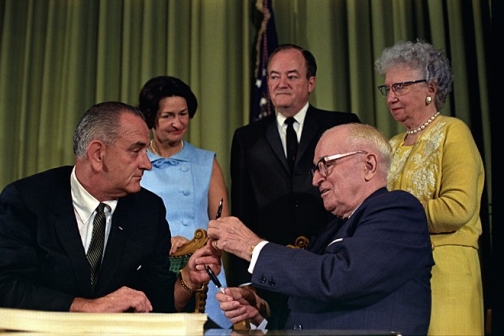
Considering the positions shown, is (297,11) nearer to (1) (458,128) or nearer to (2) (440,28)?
(2) (440,28)

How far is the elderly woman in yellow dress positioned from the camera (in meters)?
2.71

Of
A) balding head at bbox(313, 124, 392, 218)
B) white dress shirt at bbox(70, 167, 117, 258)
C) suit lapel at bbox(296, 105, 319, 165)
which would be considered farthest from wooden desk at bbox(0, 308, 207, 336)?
suit lapel at bbox(296, 105, 319, 165)

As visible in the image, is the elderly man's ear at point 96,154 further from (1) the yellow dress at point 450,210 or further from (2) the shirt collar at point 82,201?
(1) the yellow dress at point 450,210

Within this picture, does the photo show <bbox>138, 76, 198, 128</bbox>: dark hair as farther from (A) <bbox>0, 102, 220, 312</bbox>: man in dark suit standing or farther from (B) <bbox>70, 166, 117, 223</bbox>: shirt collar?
(B) <bbox>70, 166, 117, 223</bbox>: shirt collar

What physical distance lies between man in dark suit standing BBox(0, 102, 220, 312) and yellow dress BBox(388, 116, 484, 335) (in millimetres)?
887

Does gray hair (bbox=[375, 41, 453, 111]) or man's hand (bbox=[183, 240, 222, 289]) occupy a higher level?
gray hair (bbox=[375, 41, 453, 111])

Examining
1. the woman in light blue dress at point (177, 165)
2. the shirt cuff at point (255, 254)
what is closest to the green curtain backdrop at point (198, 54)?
the woman in light blue dress at point (177, 165)

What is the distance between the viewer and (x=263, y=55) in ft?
13.7

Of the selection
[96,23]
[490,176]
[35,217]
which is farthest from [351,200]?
[96,23]

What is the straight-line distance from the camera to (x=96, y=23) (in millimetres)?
4547

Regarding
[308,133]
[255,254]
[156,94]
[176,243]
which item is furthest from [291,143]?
[255,254]

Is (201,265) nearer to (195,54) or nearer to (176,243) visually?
(176,243)

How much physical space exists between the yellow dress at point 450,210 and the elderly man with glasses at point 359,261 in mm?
513

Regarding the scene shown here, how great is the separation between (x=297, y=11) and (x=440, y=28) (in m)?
0.86
